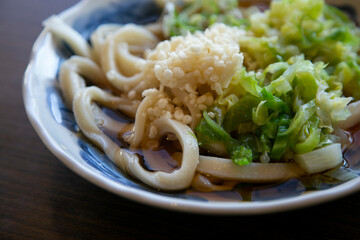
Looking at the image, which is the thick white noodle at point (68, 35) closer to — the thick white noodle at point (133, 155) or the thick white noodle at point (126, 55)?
the thick white noodle at point (126, 55)

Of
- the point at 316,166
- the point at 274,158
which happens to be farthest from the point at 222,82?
the point at 316,166

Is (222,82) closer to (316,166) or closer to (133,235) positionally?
(316,166)

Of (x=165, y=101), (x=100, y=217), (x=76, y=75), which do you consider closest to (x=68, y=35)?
(x=76, y=75)

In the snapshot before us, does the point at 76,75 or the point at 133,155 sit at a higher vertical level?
the point at 76,75

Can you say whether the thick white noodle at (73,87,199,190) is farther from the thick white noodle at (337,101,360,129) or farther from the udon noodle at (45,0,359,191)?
the thick white noodle at (337,101,360,129)

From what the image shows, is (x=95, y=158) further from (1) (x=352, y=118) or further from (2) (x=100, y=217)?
(1) (x=352, y=118)

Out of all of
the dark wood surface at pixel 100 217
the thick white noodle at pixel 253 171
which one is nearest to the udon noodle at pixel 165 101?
the thick white noodle at pixel 253 171
